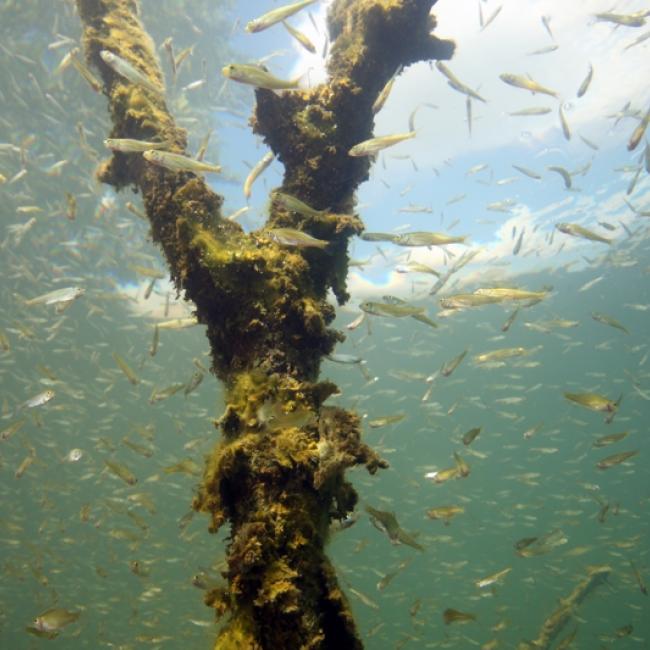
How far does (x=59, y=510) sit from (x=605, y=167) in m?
39.3

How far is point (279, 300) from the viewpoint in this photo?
3465 millimetres

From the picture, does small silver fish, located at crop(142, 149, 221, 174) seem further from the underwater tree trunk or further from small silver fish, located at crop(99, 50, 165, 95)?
small silver fish, located at crop(99, 50, 165, 95)

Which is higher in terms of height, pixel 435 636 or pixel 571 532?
pixel 571 532

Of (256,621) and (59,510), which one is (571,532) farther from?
(256,621)

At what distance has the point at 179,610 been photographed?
102 ft

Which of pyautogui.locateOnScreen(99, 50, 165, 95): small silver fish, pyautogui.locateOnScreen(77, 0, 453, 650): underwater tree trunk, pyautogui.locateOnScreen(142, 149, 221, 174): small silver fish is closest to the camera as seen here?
pyautogui.locateOnScreen(77, 0, 453, 650): underwater tree trunk

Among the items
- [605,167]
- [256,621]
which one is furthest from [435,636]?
[256,621]

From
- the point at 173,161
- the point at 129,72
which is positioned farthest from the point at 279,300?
the point at 129,72

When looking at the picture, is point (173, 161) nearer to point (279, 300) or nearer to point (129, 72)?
point (129, 72)

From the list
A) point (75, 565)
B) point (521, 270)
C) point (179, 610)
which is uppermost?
point (521, 270)

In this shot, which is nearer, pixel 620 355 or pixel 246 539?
pixel 246 539

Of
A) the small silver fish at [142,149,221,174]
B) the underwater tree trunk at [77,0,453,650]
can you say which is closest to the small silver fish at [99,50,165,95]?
the underwater tree trunk at [77,0,453,650]

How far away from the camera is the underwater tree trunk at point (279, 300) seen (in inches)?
101

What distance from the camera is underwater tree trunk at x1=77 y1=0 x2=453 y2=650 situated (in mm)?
2555
